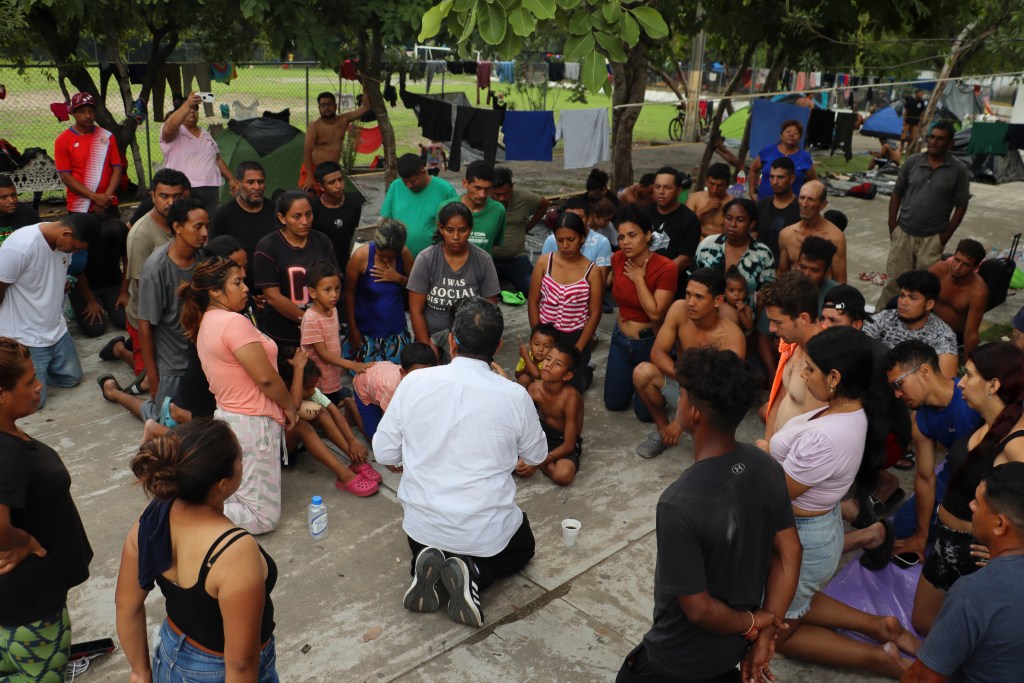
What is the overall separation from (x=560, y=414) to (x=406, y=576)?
1.60 meters

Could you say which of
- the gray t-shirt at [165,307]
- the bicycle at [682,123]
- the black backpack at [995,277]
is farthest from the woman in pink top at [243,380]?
the bicycle at [682,123]

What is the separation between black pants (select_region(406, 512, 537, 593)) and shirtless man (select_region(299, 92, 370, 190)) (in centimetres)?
629

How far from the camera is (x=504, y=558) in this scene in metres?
4.27

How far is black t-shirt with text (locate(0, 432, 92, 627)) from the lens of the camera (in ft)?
9.49

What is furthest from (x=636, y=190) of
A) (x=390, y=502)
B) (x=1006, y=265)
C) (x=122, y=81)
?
(x=122, y=81)

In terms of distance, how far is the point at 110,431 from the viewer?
5.93m

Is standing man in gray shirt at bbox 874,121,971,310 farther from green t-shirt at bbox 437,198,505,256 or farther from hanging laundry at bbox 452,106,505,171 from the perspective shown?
hanging laundry at bbox 452,106,505,171

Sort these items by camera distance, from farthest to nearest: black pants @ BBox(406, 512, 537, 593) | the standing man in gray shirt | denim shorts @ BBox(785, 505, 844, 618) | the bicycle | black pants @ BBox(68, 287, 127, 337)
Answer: the bicycle
the standing man in gray shirt
black pants @ BBox(68, 287, 127, 337)
black pants @ BBox(406, 512, 537, 593)
denim shorts @ BBox(785, 505, 844, 618)

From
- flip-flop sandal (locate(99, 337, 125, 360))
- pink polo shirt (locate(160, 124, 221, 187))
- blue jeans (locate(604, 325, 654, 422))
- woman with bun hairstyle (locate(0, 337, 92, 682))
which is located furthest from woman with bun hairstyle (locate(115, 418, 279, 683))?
pink polo shirt (locate(160, 124, 221, 187))

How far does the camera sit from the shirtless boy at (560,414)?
538cm

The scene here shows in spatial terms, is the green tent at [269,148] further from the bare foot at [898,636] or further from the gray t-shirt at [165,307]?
the bare foot at [898,636]

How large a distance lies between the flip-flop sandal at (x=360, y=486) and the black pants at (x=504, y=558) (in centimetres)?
85

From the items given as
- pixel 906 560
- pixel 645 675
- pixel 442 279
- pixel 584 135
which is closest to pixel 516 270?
pixel 442 279

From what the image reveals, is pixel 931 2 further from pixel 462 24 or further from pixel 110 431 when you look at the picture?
pixel 110 431
